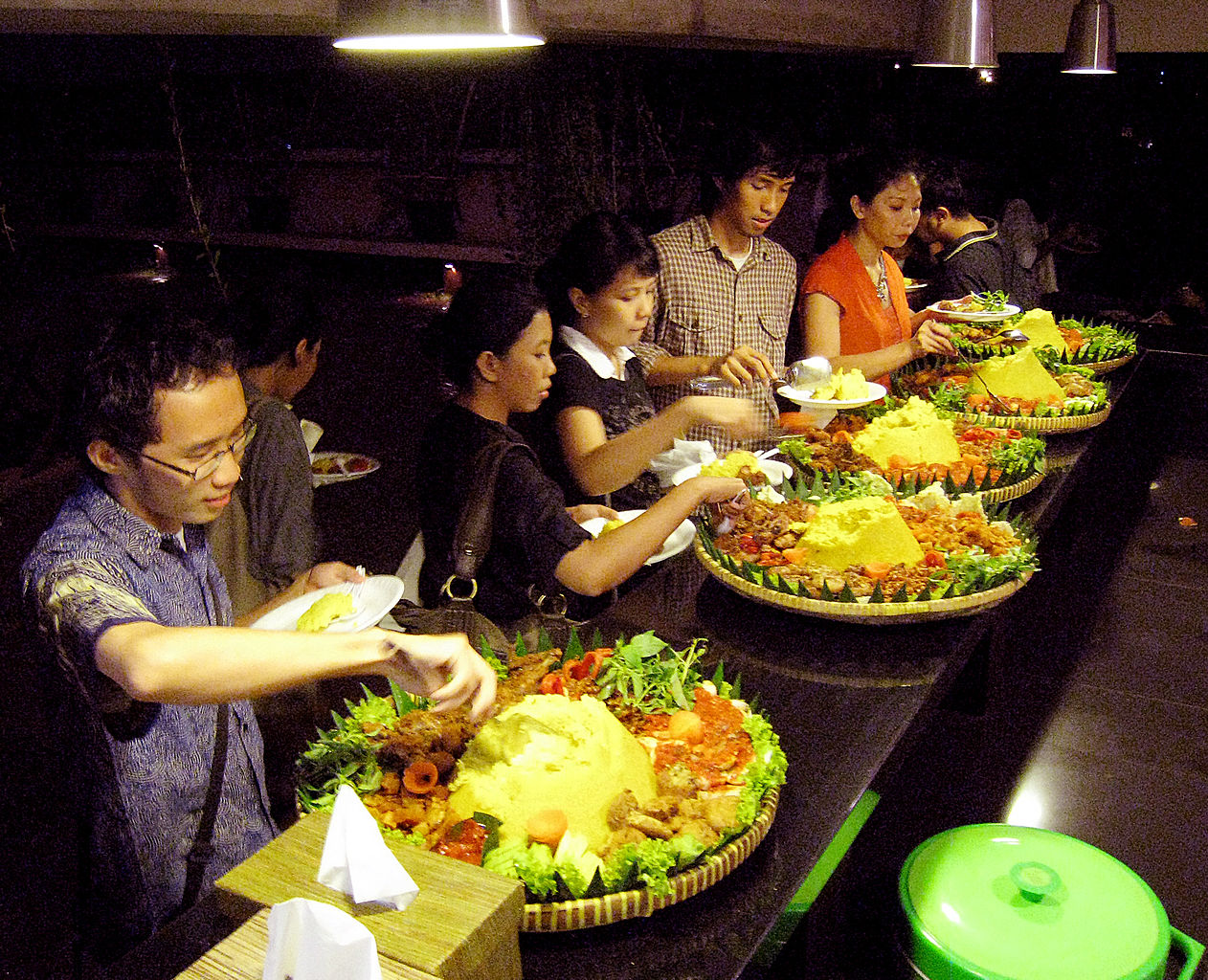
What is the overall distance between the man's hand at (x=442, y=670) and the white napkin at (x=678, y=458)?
1.75 metres

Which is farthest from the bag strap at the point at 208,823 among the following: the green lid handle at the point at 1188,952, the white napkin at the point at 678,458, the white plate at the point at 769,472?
the green lid handle at the point at 1188,952

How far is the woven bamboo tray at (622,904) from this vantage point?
1469mm

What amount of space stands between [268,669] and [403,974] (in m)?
0.53

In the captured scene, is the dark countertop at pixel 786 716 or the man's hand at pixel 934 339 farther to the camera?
the man's hand at pixel 934 339

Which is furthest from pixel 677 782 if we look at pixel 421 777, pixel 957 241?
pixel 957 241

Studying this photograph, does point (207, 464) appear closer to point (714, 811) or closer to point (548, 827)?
point (548, 827)

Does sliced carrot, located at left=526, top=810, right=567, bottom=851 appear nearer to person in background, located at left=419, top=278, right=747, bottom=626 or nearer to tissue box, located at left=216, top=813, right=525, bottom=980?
tissue box, located at left=216, top=813, right=525, bottom=980

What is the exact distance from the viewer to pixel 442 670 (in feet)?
5.23

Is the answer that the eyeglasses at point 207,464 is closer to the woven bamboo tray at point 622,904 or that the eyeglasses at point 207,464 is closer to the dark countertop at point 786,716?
the dark countertop at point 786,716

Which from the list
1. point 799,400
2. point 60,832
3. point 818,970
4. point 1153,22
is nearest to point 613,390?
point 799,400

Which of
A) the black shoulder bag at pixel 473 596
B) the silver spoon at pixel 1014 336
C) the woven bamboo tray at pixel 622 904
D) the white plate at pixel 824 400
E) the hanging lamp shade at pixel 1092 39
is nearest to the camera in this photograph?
the woven bamboo tray at pixel 622 904

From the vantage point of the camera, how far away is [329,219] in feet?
43.4

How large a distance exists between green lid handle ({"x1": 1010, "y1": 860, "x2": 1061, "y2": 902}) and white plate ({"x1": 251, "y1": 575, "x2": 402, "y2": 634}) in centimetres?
130

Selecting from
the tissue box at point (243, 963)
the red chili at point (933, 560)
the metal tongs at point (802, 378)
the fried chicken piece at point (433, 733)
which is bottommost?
the red chili at point (933, 560)
